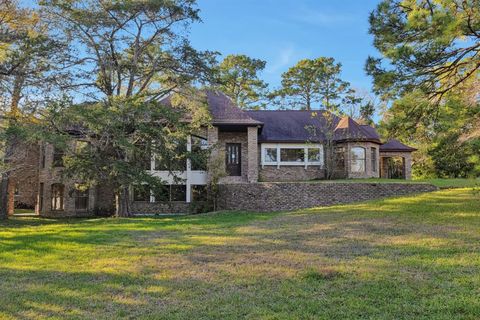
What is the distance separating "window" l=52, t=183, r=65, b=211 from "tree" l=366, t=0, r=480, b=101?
20.0 meters

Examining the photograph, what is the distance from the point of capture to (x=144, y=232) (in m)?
12.5

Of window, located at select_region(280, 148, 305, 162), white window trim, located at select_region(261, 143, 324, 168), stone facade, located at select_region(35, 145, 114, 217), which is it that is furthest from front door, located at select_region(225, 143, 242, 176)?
stone facade, located at select_region(35, 145, 114, 217)

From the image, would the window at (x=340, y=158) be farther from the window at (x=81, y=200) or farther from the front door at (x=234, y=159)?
the window at (x=81, y=200)

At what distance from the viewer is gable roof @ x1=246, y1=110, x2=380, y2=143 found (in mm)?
25703

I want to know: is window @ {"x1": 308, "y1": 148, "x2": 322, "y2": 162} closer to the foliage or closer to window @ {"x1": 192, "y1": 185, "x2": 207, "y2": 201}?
window @ {"x1": 192, "y1": 185, "x2": 207, "y2": 201}

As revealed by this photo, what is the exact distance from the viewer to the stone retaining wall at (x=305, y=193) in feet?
64.0

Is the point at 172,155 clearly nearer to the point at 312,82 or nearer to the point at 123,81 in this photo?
the point at 123,81

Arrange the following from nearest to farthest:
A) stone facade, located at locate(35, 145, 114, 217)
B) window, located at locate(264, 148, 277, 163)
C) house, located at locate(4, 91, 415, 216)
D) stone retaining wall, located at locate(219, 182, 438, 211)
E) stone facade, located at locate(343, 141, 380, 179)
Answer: stone retaining wall, located at locate(219, 182, 438, 211) < house, located at locate(4, 91, 415, 216) < stone facade, located at locate(35, 145, 114, 217) < stone facade, located at locate(343, 141, 380, 179) < window, located at locate(264, 148, 277, 163)

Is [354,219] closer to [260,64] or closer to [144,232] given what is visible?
[144,232]

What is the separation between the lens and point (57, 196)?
79.2ft

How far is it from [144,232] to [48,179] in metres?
14.3

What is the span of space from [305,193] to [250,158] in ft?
15.8

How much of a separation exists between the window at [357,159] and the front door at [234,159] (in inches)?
278

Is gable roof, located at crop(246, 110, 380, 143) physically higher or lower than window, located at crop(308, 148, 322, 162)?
higher
